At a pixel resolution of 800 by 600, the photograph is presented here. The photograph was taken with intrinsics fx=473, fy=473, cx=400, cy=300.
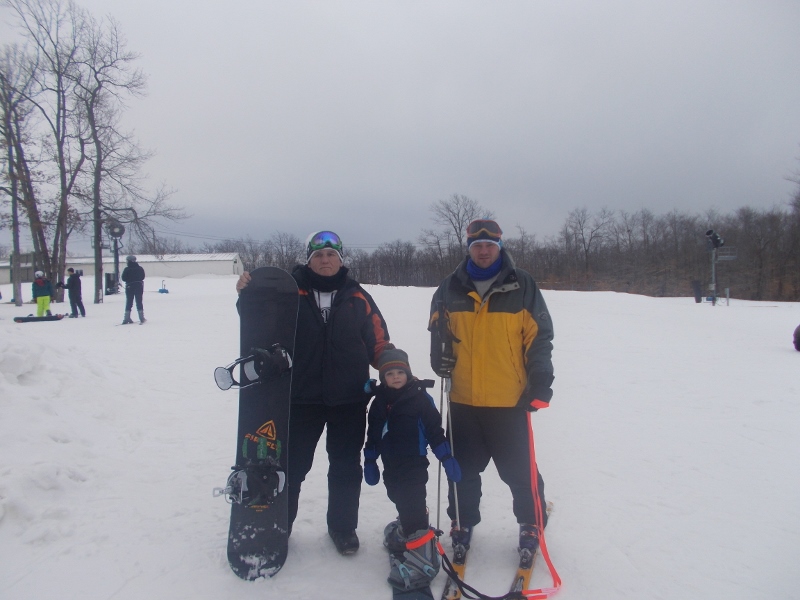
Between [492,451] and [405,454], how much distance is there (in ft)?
1.86

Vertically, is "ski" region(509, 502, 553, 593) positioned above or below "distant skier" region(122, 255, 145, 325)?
below

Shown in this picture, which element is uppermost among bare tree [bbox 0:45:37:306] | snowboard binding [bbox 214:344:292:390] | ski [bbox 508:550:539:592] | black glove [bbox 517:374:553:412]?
bare tree [bbox 0:45:37:306]

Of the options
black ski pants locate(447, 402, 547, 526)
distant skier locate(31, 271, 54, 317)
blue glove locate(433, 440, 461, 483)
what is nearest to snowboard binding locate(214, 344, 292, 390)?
blue glove locate(433, 440, 461, 483)

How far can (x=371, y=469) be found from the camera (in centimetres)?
287

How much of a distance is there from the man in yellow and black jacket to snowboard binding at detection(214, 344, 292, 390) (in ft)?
3.15

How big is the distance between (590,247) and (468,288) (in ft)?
204

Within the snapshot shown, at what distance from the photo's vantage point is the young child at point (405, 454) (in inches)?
105

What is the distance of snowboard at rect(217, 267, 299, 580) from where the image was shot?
108 inches

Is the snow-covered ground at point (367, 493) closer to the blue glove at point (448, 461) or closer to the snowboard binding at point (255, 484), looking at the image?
the snowboard binding at point (255, 484)

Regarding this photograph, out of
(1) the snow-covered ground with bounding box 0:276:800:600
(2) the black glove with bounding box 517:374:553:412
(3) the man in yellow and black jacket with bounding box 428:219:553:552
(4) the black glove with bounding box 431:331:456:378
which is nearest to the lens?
(1) the snow-covered ground with bounding box 0:276:800:600

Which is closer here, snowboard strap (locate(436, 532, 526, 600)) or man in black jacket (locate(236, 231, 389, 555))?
snowboard strap (locate(436, 532, 526, 600))

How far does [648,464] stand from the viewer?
4.29m

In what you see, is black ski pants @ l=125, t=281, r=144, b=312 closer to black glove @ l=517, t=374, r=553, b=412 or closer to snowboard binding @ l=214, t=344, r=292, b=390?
snowboard binding @ l=214, t=344, r=292, b=390

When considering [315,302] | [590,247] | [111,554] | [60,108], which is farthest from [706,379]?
[590,247]
